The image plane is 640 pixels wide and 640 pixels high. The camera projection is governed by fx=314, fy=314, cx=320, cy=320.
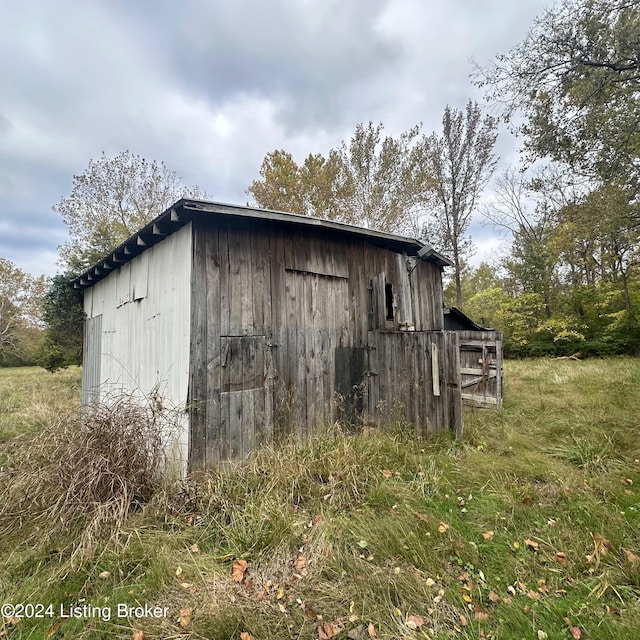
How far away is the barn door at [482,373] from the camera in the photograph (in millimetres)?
6551

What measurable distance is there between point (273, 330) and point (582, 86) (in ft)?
24.1

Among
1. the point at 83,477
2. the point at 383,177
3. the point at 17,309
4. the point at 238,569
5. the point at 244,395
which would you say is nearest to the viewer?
the point at 238,569

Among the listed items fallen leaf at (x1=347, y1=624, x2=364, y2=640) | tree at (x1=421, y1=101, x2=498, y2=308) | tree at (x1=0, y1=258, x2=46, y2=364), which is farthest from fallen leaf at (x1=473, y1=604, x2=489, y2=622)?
tree at (x1=0, y1=258, x2=46, y2=364)

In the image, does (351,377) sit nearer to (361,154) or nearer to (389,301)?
(389,301)

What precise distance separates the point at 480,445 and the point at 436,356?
131 centimetres

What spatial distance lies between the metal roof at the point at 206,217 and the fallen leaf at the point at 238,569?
3.37 metres

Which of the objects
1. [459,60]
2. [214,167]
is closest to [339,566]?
[459,60]

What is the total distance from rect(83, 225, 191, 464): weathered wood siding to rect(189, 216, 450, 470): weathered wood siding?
0.26 meters

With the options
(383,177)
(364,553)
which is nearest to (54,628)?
(364,553)

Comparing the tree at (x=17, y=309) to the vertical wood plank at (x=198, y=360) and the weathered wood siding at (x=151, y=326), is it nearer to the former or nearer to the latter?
the weathered wood siding at (x=151, y=326)

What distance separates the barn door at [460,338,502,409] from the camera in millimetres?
6551

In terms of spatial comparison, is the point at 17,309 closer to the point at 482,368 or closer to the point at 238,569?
the point at 238,569

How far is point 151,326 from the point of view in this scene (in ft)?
15.2

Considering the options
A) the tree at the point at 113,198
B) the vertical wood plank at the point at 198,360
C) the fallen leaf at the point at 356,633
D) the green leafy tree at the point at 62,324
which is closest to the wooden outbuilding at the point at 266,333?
the vertical wood plank at the point at 198,360
